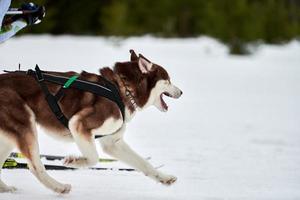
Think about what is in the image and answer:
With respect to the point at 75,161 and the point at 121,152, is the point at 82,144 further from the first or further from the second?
the point at 121,152

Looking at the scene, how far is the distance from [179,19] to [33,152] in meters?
51.7

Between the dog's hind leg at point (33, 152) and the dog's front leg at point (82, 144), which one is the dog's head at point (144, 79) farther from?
the dog's hind leg at point (33, 152)

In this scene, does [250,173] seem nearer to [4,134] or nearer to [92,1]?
[4,134]

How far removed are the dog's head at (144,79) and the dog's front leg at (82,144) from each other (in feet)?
1.58

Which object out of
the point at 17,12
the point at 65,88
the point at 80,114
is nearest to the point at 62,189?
the point at 80,114

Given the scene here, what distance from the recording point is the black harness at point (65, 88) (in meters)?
3.89

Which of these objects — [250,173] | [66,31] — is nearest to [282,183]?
[250,173]

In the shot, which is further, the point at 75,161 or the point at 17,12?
the point at 17,12

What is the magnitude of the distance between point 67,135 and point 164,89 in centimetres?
78

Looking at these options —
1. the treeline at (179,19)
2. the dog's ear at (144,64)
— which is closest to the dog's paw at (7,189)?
the dog's ear at (144,64)

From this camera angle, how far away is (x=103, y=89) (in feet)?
13.1

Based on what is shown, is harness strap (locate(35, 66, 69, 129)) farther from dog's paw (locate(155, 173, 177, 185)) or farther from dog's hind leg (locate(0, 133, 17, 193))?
dog's paw (locate(155, 173, 177, 185))

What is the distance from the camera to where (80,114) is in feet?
12.7

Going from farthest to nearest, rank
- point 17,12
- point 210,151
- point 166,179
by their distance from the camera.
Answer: point 210,151 → point 17,12 → point 166,179
